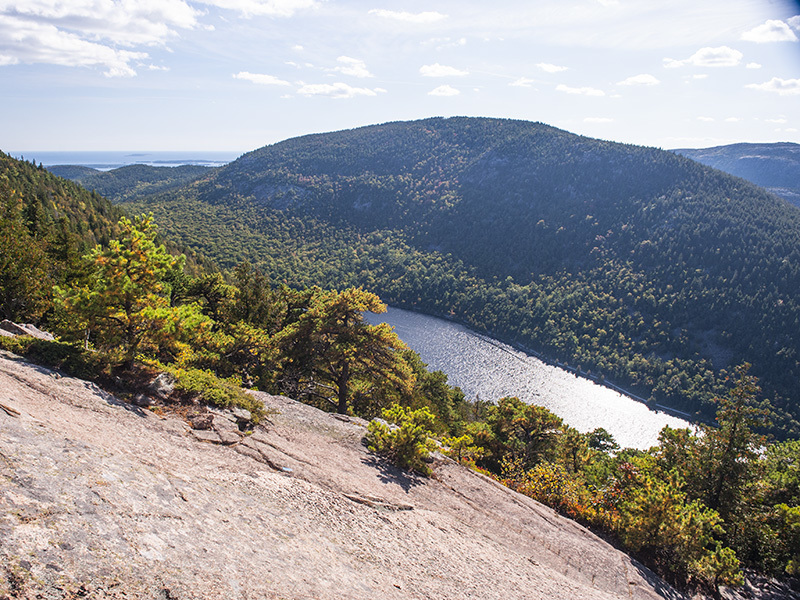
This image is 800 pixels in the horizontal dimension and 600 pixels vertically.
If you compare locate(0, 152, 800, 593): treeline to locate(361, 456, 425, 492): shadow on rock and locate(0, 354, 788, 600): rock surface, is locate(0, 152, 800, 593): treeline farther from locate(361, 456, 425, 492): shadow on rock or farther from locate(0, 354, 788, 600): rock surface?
locate(0, 354, 788, 600): rock surface

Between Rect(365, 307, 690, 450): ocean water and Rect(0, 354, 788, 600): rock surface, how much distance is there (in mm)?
88058

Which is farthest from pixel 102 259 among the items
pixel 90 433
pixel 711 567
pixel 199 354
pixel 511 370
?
pixel 511 370

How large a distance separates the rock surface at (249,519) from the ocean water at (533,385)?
3467 inches

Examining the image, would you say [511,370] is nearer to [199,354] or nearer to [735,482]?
[735,482]

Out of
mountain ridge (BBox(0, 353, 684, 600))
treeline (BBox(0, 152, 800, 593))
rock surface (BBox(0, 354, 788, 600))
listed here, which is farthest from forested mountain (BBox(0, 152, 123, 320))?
rock surface (BBox(0, 354, 788, 600))

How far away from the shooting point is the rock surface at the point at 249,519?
6.97 meters

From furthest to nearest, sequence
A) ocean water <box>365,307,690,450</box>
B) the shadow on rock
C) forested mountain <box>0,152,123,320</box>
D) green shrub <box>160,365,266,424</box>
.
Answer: ocean water <box>365,307,690,450</box>, forested mountain <box>0,152,123,320</box>, green shrub <box>160,365,266,424</box>, the shadow on rock

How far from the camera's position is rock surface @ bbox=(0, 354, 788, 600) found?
697cm

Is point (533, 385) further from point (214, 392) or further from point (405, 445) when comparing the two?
point (214, 392)

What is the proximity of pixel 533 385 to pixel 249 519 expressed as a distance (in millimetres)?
111747

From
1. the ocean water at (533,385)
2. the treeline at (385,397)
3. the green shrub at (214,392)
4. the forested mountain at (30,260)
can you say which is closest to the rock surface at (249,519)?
the green shrub at (214,392)

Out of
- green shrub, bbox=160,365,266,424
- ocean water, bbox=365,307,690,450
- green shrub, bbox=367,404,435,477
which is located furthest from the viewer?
ocean water, bbox=365,307,690,450

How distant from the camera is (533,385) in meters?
113

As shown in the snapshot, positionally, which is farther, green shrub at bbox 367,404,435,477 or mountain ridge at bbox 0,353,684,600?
green shrub at bbox 367,404,435,477
